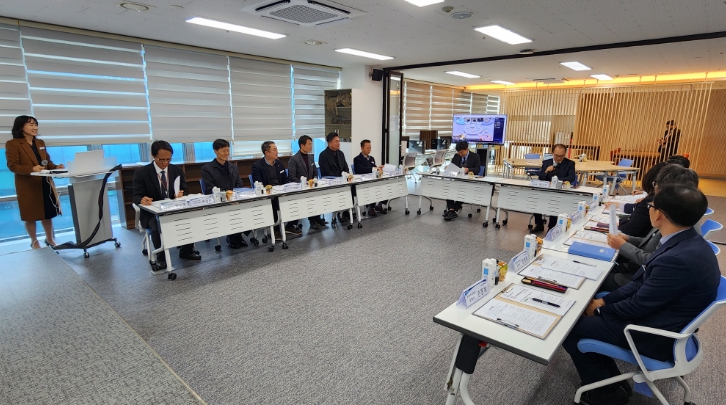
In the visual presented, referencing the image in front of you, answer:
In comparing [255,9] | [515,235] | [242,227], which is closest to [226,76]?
[255,9]

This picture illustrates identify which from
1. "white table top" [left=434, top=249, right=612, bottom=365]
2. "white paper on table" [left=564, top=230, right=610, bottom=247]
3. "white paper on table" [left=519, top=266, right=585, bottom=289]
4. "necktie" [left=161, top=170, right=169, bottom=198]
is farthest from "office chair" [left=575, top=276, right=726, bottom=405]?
"necktie" [left=161, top=170, right=169, bottom=198]

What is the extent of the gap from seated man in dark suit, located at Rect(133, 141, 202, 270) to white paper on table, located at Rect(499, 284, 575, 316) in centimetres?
346

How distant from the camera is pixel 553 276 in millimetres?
2143

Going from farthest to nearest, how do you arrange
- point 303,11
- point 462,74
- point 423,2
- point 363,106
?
point 462,74 → point 363,106 → point 303,11 → point 423,2

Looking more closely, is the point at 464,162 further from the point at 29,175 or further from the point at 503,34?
the point at 29,175

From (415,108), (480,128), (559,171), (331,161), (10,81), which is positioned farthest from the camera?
(415,108)

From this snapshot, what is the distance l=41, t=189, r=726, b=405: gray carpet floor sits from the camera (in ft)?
7.18

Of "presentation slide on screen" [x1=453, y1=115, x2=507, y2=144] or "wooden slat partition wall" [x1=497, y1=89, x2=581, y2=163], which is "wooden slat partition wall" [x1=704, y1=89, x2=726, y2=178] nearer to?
"wooden slat partition wall" [x1=497, y1=89, x2=581, y2=163]

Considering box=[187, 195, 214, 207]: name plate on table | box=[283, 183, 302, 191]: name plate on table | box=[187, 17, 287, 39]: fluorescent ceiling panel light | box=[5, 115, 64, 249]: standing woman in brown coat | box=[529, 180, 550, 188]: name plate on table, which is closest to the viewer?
box=[187, 195, 214, 207]: name plate on table

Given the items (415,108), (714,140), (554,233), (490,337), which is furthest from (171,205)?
(714,140)

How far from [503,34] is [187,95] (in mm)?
4822

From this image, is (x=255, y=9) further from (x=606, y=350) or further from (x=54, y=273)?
(x=606, y=350)

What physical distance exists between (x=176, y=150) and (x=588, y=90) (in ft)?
34.0

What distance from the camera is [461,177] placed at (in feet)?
19.6
